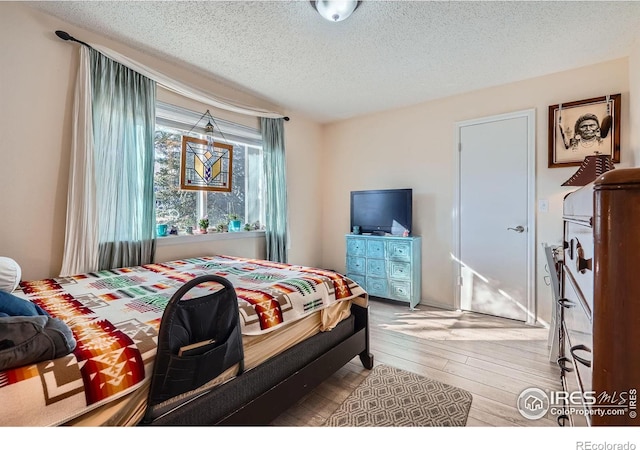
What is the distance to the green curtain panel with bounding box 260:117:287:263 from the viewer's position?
143 inches

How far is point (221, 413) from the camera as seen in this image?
131 centimetres

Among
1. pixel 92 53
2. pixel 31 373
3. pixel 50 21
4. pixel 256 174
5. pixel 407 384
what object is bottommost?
pixel 407 384

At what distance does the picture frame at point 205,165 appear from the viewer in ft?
9.80

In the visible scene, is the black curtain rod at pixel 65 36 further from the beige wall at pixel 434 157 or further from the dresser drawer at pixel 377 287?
the dresser drawer at pixel 377 287

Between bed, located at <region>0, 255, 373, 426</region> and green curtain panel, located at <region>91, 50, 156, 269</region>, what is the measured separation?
0.26m

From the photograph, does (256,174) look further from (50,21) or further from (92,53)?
(50,21)

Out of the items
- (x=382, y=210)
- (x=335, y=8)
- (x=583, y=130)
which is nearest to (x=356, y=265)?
(x=382, y=210)

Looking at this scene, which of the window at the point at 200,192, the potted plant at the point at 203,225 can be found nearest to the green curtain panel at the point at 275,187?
the window at the point at 200,192

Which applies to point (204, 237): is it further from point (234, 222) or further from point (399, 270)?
point (399, 270)

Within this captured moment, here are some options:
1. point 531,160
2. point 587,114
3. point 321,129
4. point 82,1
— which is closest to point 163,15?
point 82,1

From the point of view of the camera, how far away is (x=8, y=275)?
5.20 ft

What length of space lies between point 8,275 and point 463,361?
9.78ft

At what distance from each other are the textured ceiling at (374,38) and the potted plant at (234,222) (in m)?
1.45

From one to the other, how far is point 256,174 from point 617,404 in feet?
11.8
